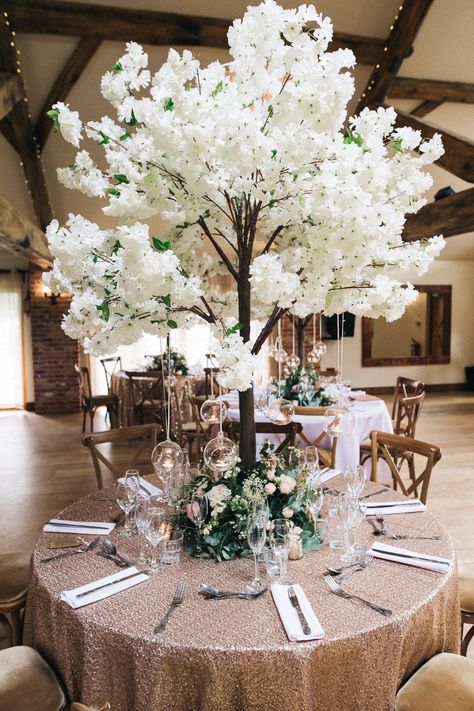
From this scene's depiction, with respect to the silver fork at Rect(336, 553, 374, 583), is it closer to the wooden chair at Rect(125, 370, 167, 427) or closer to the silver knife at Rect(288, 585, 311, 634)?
the silver knife at Rect(288, 585, 311, 634)

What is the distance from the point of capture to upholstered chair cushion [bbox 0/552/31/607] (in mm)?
2066

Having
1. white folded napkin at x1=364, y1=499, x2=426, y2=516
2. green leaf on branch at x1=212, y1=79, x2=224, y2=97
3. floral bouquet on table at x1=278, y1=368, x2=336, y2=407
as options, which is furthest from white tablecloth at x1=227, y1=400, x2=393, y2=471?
green leaf on branch at x1=212, y1=79, x2=224, y2=97

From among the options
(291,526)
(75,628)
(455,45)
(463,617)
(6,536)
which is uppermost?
(455,45)

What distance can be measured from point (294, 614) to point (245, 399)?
76cm

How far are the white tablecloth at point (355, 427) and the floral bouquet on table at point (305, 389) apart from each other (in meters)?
0.25

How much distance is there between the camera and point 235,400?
4.67 m

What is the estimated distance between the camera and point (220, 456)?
188 centimetres

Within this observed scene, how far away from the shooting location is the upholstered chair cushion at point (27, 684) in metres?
1.49

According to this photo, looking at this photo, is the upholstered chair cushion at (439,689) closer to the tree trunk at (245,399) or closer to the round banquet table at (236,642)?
the round banquet table at (236,642)

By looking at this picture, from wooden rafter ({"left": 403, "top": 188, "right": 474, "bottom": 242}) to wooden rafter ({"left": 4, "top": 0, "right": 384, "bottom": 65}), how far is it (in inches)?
84.7

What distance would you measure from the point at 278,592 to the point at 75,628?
1.89ft

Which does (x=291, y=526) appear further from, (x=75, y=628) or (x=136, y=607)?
(x=75, y=628)

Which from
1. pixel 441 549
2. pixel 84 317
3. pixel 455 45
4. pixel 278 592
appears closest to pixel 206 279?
pixel 84 317

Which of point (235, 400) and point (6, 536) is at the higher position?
point (235, 400)
